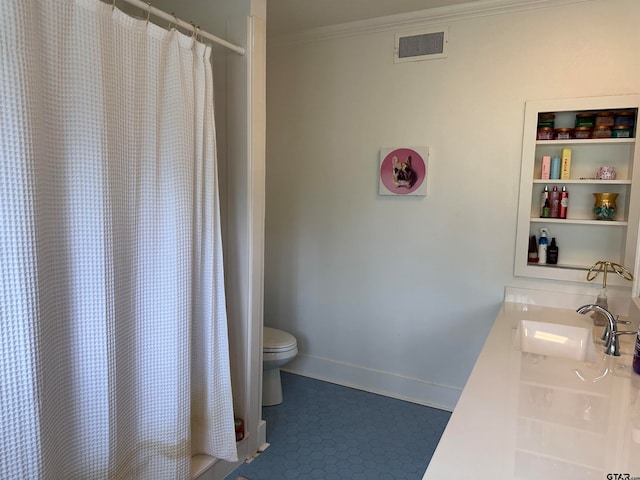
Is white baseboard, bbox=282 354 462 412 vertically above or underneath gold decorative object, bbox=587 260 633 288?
underneath

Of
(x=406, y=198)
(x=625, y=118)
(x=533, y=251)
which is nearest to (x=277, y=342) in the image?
(x=406, y=198)

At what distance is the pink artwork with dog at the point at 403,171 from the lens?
2.66m

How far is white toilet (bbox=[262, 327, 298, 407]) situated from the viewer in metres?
2.63

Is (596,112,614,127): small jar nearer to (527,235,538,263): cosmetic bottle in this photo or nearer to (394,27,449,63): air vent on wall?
(527,235,538,263): cosmetic bottle

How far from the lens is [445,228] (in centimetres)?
264

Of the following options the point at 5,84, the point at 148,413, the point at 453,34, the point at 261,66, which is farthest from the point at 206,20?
the point at 148,413

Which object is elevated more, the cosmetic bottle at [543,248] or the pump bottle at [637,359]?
the cosmetic bottle at [543,248]

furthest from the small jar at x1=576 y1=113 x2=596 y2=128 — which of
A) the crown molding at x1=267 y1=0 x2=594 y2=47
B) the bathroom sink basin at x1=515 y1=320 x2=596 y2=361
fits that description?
the bathroom sink basin at x1=515 y1=320 x2=596 y2=361

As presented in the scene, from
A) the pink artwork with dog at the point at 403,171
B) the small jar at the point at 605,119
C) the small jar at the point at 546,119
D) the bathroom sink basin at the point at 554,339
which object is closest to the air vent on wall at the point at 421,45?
the pink artwork with dog at the point at 403,171

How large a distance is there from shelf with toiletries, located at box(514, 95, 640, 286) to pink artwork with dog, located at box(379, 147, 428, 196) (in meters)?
0.56

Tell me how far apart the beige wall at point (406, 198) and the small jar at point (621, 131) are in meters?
0.17

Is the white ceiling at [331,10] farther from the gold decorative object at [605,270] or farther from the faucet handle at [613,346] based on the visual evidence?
the faucet handle at [613,346]

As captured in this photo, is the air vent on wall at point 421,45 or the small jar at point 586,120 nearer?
the small jar at point 586,120

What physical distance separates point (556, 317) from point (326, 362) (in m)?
1.57
